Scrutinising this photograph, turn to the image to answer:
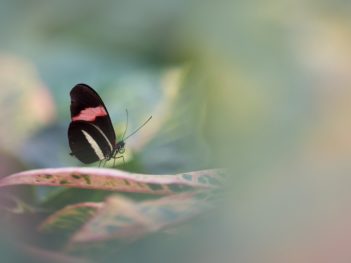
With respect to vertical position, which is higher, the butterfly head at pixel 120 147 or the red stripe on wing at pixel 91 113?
the red stripe on wing at pixel 91 113

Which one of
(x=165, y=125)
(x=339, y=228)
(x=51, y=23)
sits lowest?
(x=339, y=228)

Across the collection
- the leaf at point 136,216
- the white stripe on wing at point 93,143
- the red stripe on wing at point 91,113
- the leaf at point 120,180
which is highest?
the red stripe on wing at point 91,113

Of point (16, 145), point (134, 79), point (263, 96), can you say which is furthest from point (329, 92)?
point (16, 145)

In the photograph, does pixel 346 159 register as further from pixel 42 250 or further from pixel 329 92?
pixel 42 250

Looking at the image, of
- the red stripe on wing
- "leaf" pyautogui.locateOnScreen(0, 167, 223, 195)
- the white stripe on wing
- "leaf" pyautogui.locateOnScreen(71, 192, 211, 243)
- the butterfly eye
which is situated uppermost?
the red stripe on wing

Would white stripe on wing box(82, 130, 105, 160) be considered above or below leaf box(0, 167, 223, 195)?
above
